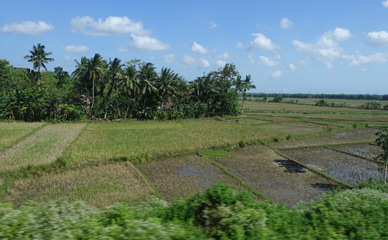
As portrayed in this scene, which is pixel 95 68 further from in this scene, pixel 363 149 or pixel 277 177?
pixel 363 149

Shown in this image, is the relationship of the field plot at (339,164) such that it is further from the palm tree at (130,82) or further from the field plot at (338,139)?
the palm tree at (130,82)

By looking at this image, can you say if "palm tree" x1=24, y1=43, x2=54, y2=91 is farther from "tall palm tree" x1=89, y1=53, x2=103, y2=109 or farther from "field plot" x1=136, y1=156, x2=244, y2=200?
"field plot" x1=136, y1=156, x2=244, y2=200

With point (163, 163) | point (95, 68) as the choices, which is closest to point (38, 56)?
point (95, 68)

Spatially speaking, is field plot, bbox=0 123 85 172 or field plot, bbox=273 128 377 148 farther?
field plot, bbox=273 128 377 148

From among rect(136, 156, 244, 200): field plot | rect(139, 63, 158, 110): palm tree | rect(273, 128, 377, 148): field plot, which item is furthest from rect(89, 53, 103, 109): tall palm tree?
rect(273, 128, 377, 148): field plot

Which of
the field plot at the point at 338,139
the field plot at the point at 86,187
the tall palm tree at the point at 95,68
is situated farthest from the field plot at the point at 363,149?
the tall palm tree at the point at 95,68

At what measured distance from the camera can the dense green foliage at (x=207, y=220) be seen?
2.99 m

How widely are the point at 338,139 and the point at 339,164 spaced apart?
8043 mm

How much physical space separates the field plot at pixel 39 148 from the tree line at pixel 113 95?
4591 millimetres

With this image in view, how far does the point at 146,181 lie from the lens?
36.4 ft

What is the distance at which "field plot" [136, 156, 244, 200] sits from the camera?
1048cm

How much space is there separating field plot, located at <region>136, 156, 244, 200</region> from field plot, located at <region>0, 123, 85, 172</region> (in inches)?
193

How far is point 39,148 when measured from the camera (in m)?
14.9

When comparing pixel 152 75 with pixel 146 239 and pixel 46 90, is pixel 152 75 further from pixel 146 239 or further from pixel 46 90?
pixel 146 239
